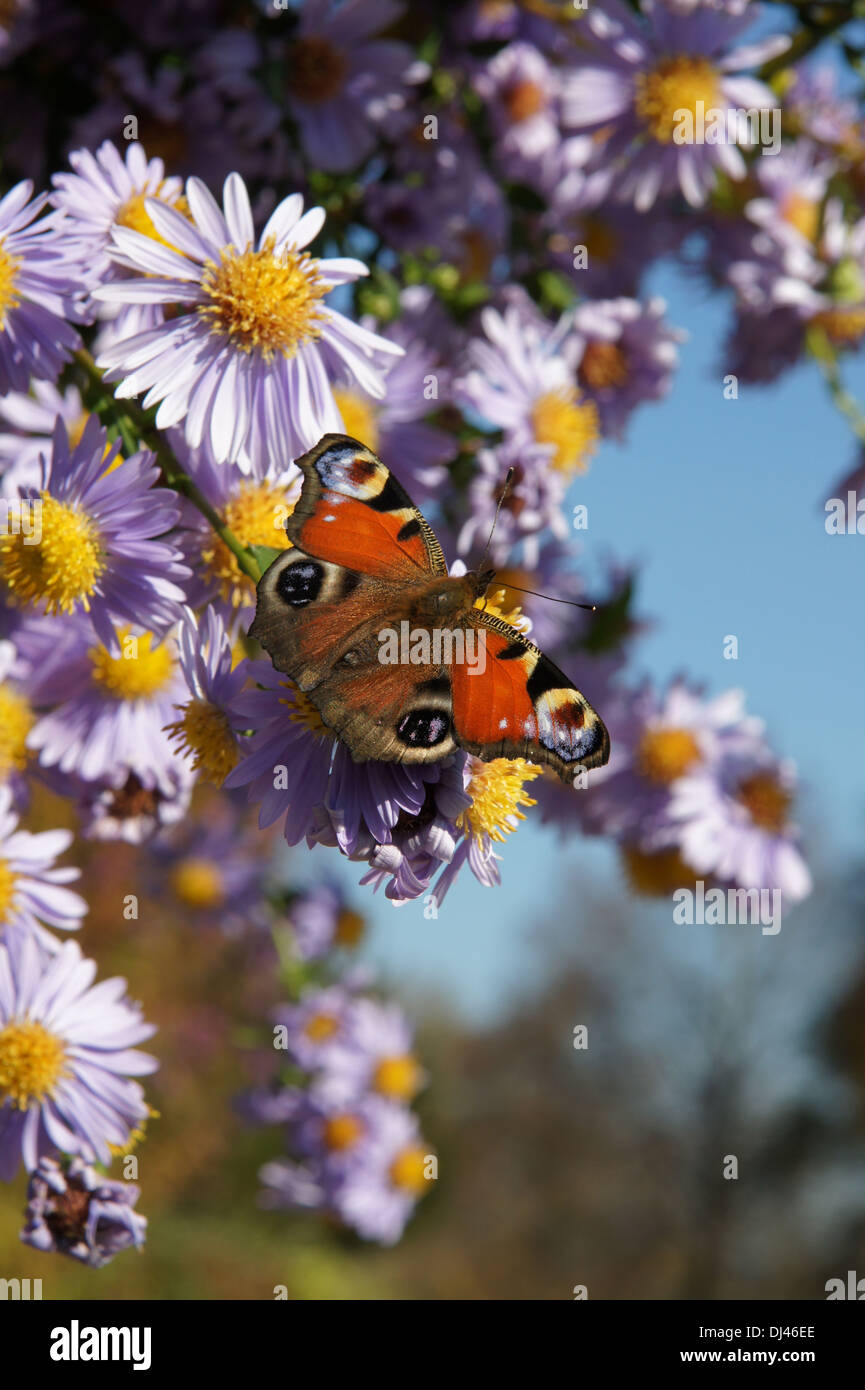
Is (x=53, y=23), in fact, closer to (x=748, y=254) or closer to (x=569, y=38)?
(x=569, y=38)

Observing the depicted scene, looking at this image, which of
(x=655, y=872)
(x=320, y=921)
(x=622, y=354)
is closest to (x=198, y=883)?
(x=320, y=921)

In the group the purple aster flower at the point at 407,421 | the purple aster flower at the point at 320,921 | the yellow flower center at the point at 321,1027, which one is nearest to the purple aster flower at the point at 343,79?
the purple aster flower at the point at 407,421

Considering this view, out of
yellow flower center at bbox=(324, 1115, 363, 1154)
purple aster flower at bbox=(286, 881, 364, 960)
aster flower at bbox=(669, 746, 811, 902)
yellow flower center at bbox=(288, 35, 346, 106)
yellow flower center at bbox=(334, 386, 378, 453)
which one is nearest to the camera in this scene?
yellow flower center at bbox=(334, 386, 378, 453)

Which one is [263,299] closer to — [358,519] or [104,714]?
[358,519]

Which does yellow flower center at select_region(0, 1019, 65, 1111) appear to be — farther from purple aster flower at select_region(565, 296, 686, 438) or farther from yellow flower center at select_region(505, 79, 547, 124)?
yellow flower center at select_region(505, 79, 547, 124)

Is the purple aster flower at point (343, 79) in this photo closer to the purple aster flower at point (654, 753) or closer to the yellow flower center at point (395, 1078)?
the purple aster flower at point (654, 753)

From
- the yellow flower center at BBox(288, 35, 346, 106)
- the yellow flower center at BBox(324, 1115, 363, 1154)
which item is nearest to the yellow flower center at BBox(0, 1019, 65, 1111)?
the yellow flower center at BBox(288, 35, 346, 106)

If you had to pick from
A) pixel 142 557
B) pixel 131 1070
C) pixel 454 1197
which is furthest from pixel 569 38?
pixel 454 1197
